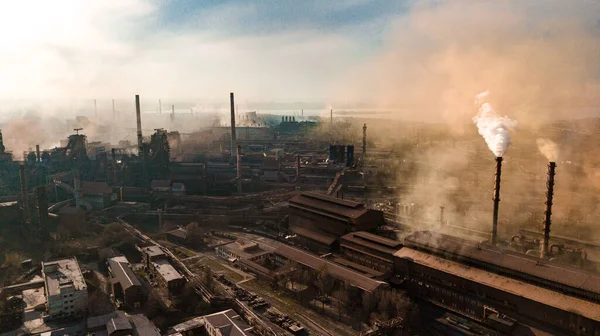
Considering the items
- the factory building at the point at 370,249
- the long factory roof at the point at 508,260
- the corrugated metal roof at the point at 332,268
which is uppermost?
the long factory roof at the point at 508,260

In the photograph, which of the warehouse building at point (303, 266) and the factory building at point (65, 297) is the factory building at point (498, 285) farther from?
the factory building at point (65, 297)

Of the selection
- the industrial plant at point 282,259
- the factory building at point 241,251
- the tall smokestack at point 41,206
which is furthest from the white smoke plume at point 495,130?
the tall smokestack at point 41,206

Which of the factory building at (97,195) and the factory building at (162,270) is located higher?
the factory building at (97,195)

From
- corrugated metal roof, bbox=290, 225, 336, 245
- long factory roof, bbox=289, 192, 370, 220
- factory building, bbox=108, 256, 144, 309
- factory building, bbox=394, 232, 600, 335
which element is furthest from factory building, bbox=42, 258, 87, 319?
factory building, bbox=394, 232, 600, 335

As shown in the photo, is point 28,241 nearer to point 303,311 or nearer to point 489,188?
point 303,311

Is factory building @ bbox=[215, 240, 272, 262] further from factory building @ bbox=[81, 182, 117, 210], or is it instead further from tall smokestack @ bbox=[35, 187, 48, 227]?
factory building @ bbox=[81, 182, 117, 210]

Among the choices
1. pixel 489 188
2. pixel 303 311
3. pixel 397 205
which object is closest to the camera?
pixel 303 311

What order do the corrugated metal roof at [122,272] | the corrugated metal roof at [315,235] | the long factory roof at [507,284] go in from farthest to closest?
the corrugated metal roof at [315,235]
the corrugated metal roof at [122,272]
the long factory roof at [507,284]

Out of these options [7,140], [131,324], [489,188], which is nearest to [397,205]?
[489,188]
